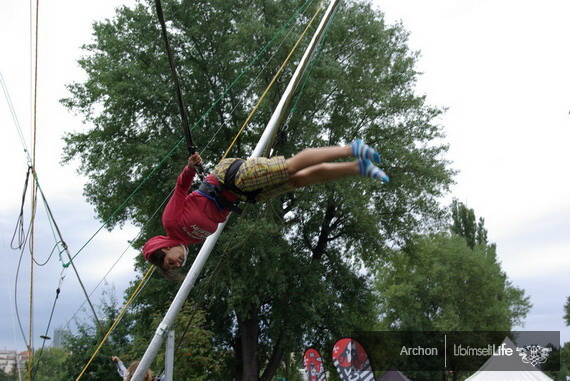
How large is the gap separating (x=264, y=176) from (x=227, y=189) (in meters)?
0.38

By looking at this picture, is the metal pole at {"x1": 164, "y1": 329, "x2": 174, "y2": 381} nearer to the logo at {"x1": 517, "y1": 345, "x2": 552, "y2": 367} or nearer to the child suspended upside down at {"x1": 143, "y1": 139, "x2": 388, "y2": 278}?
the child suspended upside down at {"x1": 143, "y1": 139, "x2": 388, "y2": 278}

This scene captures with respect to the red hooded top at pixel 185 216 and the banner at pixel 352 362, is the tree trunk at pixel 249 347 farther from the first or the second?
the red hooded top at pixel 185 216

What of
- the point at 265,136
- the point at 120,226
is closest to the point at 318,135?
the point at 120,226

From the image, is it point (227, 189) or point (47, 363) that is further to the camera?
point (47, 363)

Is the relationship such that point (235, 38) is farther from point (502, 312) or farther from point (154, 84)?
point (502, 312)

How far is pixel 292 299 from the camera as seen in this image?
733 inches

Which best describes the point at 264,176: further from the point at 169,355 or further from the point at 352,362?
the point at 352,362

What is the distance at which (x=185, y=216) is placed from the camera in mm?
4812

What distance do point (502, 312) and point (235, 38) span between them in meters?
25.0

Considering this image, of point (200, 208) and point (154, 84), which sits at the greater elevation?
point (154, 84)

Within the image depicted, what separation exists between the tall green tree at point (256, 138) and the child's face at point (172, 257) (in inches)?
479

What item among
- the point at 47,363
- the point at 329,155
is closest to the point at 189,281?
the point at 329,155

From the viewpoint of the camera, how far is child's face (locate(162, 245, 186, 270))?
4.77m

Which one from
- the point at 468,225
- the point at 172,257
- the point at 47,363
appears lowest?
the point at 172,257
